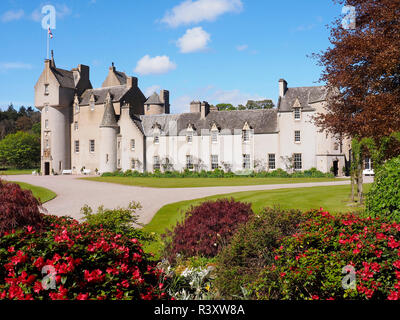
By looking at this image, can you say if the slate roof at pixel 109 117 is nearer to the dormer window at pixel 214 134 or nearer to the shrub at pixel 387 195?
the dormer window at pixel 214 134

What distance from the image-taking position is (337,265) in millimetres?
4879

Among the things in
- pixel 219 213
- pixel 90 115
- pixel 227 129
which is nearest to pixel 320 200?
pixel 219 213

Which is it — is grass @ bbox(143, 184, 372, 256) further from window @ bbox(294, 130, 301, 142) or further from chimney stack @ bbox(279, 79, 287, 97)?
chimney stack @ bbox(279, 79, 287, 97)

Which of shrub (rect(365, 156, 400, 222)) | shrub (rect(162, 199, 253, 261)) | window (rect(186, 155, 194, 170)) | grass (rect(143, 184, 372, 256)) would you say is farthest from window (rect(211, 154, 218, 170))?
shrub (rect(365, 156, 400, 222))

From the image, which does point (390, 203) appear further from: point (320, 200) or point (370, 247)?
point (320, 200)

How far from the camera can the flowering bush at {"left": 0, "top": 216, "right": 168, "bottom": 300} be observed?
388 centimetres

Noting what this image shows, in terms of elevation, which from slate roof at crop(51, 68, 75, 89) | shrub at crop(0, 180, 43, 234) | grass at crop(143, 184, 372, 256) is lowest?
grass at crop(143, 184, 372, 256)

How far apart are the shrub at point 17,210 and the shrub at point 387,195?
6.61 meters

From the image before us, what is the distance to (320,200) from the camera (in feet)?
55.7

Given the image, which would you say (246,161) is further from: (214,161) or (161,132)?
(161,132)

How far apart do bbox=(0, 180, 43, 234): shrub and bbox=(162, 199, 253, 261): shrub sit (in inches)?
121

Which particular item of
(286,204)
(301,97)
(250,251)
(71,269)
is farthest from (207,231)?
(301,97)

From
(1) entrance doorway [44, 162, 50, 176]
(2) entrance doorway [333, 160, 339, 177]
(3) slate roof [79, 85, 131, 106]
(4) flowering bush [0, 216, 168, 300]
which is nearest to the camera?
(4) flowering bush [0, 216, 168, 300]
